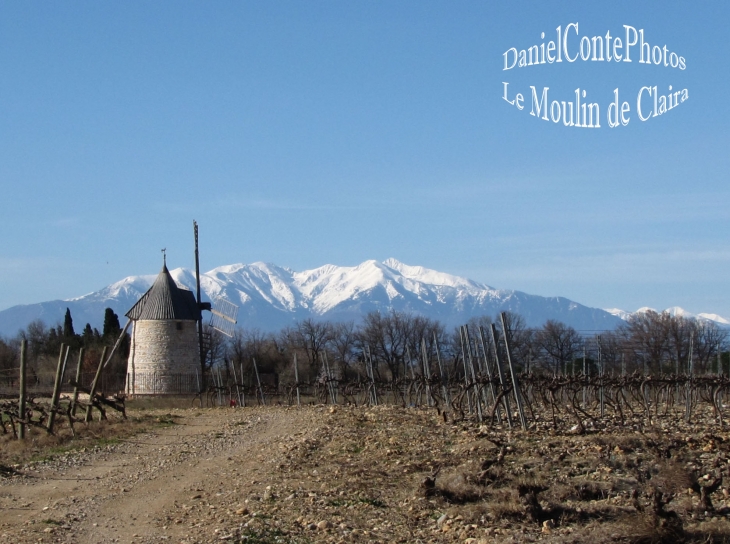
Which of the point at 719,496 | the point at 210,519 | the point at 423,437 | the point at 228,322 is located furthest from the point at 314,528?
the point at 228,322

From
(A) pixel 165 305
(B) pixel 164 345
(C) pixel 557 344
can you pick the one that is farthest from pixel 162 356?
(C) pixel 557 344

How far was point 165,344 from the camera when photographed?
4922 cm

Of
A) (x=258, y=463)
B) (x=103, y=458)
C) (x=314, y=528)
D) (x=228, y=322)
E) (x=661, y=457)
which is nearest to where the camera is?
(x=314, y=528)

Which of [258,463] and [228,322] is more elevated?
[228,322]

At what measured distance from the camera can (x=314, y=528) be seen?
10742mm

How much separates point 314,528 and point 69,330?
3124 inches

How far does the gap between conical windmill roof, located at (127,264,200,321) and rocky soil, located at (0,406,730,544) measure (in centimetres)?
3030

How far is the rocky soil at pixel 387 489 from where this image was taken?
10.2 meters

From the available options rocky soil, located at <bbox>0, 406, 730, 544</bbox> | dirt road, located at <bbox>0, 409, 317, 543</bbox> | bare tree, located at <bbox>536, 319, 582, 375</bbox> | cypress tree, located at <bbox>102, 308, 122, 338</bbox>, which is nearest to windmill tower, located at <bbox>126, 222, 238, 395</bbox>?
cypress tree, located at <bbox>102, 308, 122, 338</bbox>

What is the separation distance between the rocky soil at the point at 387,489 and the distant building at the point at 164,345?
28.7m

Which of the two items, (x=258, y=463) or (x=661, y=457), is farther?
(x=258, y=463)

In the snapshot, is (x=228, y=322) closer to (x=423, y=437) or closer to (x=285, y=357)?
(x=285, y=357)

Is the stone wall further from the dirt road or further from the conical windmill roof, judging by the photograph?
the dirt road

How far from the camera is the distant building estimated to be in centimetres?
4812
